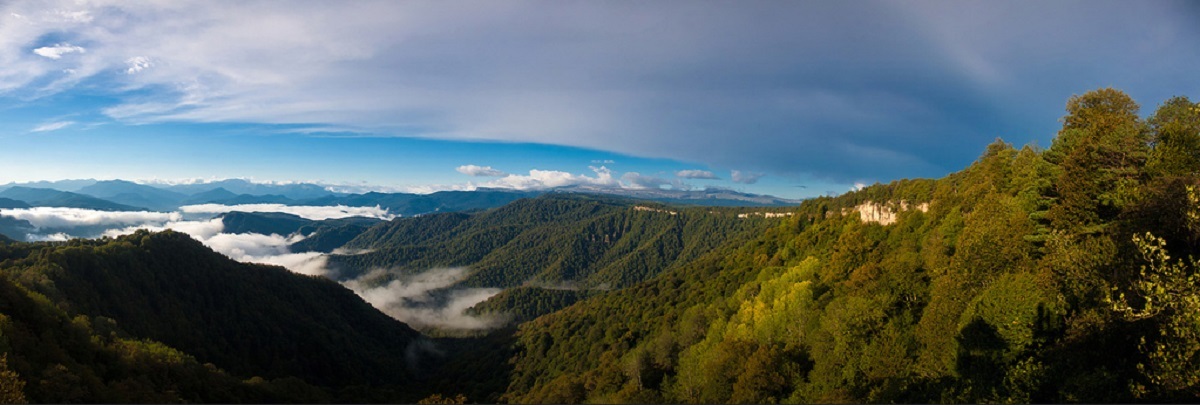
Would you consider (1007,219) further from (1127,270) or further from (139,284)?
(139,284)

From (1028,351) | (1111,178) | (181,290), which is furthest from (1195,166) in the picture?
(181,290)

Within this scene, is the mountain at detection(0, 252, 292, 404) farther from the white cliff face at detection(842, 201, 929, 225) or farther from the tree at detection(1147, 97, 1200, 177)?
the white cliff face at detection(842, 201, 929, 225)

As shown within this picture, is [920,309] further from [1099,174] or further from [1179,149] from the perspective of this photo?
[1179,149]

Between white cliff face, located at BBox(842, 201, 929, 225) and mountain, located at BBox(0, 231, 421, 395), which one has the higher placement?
white cliff face, located at BBox(842, 201, 929, 225)

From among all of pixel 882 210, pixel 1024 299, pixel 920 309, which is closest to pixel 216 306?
pixel 920 309

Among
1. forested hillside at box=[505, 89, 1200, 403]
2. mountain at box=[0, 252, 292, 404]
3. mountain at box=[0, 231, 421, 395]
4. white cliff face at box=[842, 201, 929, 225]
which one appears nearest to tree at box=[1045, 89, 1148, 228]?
forested hillside at box=[505, 89, 1200, 403]

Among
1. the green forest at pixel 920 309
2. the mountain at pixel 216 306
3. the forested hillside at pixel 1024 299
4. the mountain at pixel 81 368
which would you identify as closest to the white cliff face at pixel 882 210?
the green forest at pixel 920 309

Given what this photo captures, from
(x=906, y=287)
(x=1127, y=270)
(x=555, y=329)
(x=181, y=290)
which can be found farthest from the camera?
(x=555, y=329)
